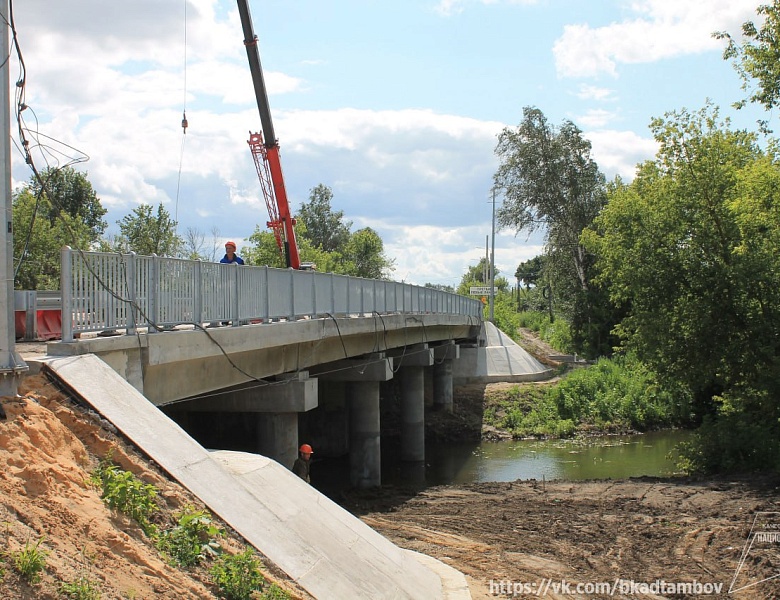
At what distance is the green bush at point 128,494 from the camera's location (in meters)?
6.68

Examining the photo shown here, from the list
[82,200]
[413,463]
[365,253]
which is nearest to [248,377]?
[413,463]

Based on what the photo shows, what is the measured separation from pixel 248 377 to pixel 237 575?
8366mm

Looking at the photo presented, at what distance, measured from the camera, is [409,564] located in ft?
30.9

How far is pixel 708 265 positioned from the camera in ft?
76.7

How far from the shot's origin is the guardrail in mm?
9367

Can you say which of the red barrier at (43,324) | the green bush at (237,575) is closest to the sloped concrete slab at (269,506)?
the green bush at (237,575)

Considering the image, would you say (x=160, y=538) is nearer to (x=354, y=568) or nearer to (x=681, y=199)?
(x=354, y=568)

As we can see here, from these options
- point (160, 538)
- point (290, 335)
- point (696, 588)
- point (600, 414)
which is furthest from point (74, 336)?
point (600, 414)

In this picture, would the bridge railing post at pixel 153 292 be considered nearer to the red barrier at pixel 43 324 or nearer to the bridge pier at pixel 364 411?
the red barrier at pixel 43 324

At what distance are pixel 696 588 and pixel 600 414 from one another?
88.6ft

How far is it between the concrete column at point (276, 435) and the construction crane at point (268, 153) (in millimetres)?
6502

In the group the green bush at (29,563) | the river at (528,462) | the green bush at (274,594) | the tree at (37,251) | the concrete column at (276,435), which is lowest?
the river at (528,462)

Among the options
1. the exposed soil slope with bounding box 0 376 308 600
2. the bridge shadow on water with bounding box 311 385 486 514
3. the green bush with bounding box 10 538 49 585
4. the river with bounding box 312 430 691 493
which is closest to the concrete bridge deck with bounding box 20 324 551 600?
the exposed soil slope with bounding box 0 376 308 600

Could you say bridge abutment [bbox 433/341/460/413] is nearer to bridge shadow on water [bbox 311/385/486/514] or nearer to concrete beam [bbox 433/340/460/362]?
concrete beam [bbox 433/340/460/362]
